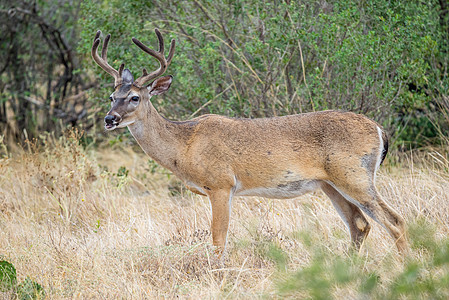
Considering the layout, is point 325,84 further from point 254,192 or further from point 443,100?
point 254,192

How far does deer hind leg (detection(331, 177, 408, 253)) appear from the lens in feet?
18.3

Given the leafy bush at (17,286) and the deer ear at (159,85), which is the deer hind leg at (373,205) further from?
the leafy bush at (17,286)

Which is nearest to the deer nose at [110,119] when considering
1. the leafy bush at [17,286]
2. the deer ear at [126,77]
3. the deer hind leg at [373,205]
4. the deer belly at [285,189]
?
the deer ear at [126,77]

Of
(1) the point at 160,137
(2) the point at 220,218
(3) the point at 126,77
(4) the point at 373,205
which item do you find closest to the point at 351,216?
(4) the point at 373,205

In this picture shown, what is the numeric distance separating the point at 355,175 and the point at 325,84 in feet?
8.24

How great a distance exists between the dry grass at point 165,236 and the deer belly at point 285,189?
0.23 metres

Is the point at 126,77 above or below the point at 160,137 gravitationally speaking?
above

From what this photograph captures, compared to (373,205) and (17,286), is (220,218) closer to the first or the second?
(373,205)

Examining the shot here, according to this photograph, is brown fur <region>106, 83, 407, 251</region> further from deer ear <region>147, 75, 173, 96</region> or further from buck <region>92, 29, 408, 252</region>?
deer ear <region>147, 75, 173, 96</region>

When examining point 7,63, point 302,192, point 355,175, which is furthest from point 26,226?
point 7,63

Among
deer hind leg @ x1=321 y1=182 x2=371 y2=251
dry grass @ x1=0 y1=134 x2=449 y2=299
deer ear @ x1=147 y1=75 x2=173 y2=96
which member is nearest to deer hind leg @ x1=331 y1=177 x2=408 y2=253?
dry grass @ x1=0 y1=134 x2=449 y2=299

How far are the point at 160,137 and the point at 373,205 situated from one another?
2133 mm

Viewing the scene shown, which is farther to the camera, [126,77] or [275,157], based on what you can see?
[126,77]

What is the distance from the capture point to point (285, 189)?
19.4 feet
